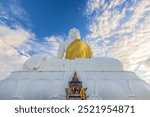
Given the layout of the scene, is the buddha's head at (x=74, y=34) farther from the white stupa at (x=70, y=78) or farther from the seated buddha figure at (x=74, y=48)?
the white stupa at (x=70, y=78)

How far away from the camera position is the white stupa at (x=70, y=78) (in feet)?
20.7

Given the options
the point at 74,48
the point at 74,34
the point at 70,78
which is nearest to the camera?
the point at 70,78

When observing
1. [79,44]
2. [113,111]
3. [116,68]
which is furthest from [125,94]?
[79,44]

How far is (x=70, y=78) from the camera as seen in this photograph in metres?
6.59

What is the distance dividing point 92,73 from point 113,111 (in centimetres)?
288

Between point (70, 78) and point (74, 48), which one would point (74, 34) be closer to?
point (74, 48)

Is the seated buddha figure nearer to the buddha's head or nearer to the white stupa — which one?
the buddha's head

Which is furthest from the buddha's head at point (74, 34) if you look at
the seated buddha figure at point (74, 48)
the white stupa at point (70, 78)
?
the white stupa at point (70, 78)

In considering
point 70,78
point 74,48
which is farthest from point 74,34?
point 70,78

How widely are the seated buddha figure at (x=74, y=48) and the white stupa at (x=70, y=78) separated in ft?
5.05

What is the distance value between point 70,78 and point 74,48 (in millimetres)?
2322

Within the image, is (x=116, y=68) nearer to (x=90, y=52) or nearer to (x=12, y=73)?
(x=90, y=52)

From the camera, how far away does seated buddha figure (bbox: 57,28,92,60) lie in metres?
8.63

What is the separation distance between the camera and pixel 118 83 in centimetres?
655
